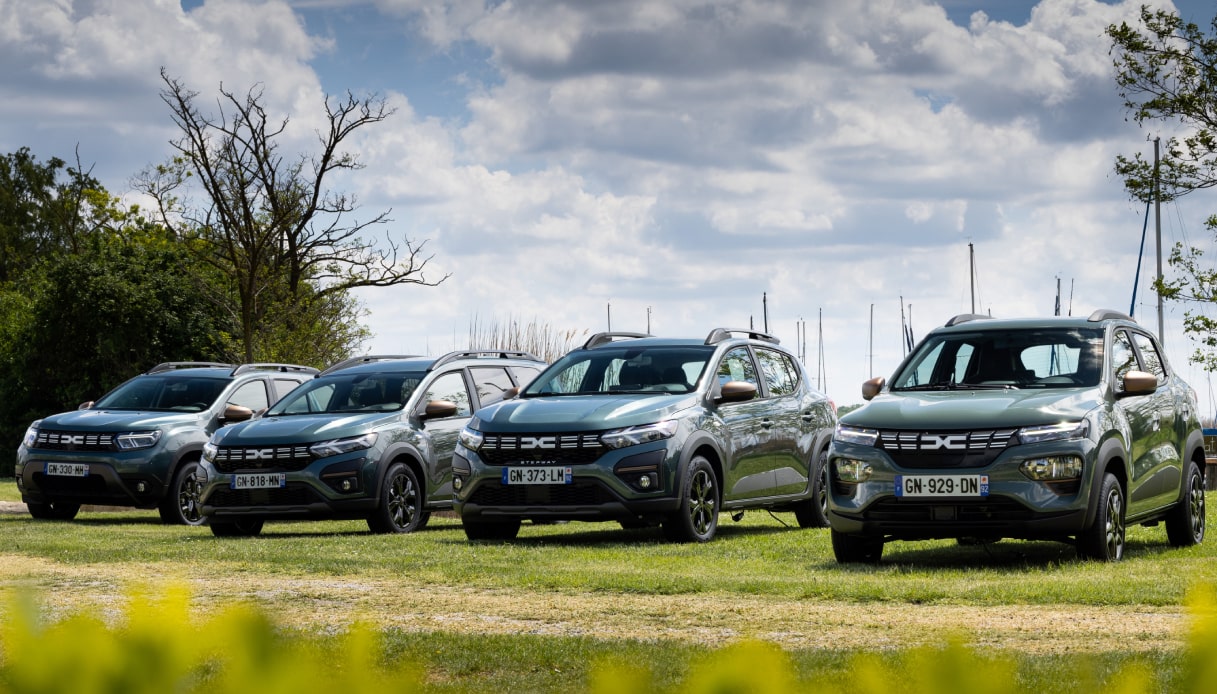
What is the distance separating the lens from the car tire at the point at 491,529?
48.8 feet

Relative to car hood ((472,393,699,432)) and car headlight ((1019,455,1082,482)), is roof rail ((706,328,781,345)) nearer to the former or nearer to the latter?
car hood ((472,393,699,432))

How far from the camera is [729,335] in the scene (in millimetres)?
16281

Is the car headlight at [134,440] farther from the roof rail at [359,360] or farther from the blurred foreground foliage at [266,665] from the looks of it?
the blurred foreground foliage at [266,665]

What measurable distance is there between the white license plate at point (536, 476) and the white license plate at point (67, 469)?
6.58 meters

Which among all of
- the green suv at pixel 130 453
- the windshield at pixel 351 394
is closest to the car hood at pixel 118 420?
the green suv at pixel 130 453

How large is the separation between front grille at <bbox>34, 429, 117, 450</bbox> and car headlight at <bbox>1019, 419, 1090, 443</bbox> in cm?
1094

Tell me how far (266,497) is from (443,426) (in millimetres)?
2054

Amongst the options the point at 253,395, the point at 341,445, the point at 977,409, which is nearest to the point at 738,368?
the point at 341,445

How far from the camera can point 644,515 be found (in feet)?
46.1

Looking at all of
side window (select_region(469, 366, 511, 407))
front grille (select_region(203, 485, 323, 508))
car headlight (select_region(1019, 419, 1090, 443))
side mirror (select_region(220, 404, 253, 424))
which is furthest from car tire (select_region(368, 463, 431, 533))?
car headlight (select_region(1019, 419, 1090, 443))

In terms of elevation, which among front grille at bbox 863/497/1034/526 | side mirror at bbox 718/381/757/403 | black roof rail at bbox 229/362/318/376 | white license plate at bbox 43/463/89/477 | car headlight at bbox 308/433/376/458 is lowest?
front grille at bbox 863/497/1034/526

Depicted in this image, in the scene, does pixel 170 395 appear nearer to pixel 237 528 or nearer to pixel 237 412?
pixel 237 412

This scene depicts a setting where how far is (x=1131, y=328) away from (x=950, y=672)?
13.0 meters

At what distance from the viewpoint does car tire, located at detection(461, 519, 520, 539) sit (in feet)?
48.8
